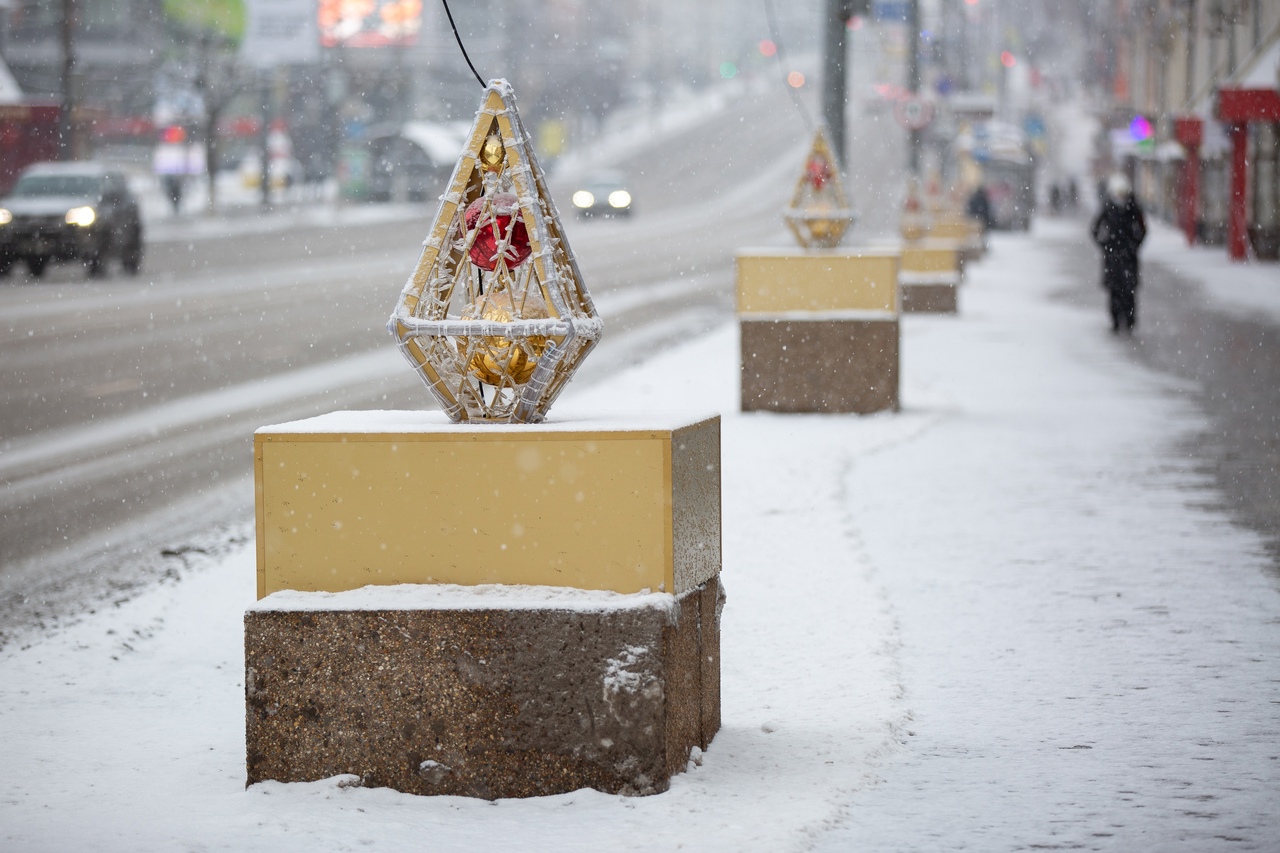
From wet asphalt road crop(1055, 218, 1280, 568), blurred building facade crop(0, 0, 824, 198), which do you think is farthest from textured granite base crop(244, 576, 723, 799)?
blurred building facade crop(0, 0, 824, 198)

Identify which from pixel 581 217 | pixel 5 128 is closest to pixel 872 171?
pixel 581 217

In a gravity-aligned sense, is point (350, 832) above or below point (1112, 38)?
below

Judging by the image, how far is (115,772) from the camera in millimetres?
4797

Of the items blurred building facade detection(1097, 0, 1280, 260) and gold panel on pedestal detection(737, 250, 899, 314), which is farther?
blurred building facade detection(1097, 0, 1280, 260)

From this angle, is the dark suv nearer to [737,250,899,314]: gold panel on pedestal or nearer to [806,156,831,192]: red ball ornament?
[806,156,831,192]: red ball ornament

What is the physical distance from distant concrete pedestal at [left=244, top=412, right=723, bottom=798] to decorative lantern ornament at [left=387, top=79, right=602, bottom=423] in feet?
0.77

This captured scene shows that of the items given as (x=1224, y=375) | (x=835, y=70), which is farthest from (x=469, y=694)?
(x=835, y=70)

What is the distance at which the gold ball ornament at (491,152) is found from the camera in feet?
15.4

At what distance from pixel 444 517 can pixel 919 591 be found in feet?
9.92

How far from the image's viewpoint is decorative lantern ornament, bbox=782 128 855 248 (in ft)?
48.2

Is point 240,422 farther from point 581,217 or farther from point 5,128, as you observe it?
point 581,217

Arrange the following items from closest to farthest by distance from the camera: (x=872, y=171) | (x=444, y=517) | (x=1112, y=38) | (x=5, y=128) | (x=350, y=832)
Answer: (x=350, y=832) < (x=444, y=517) < (x=5, y=128) < (x=1112, y=38) < (x=872, y=171)

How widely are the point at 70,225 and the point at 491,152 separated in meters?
26.7

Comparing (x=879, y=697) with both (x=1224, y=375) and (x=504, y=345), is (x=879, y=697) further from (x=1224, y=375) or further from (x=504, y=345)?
(x=1224, y=375)
